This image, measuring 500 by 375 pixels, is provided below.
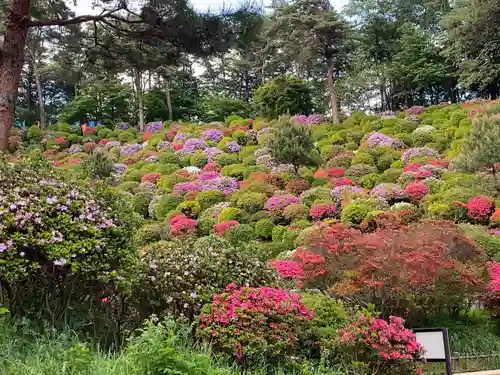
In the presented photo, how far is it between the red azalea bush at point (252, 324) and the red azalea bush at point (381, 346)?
46 centimetres

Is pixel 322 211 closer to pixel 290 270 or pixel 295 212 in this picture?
pixel 295 212

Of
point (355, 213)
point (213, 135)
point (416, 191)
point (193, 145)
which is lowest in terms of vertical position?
point (355, 213)

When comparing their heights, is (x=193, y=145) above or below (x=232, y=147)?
above

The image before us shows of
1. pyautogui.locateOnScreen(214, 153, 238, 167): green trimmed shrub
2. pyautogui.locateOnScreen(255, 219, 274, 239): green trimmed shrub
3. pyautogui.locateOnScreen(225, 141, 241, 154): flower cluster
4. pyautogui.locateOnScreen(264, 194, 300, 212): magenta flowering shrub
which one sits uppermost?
pyautogui.locateOnScreen(225, 141, 241, 154): flower cluster

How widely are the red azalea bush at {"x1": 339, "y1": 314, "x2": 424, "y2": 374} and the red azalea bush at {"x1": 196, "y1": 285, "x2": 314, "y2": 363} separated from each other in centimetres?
46

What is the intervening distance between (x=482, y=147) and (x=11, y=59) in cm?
1152

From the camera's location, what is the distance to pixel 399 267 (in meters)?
8.05

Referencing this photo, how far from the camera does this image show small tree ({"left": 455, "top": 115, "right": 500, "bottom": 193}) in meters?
14.4

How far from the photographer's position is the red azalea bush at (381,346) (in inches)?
199

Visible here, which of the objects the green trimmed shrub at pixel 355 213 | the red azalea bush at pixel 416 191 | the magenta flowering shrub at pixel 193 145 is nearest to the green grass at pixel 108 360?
the green trimmed shrub at pixel 355 213

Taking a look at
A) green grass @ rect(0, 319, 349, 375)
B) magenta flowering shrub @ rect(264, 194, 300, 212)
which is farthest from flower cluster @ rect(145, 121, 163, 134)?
green grass @ rect(0, 319, 349, 375)

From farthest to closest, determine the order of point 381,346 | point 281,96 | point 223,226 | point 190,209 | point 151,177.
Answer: point 281,96
point 151,177
point 190,209
point 223,226
point 381,346

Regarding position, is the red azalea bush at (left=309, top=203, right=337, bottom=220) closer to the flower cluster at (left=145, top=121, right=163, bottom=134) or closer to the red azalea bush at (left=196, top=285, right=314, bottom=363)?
the red azalea bush at (left=196, top=285, right=314, bottom=363)

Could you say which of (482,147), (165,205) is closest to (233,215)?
(165,205)
